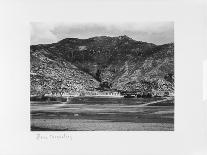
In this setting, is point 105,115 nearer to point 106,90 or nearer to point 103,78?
point 106,90

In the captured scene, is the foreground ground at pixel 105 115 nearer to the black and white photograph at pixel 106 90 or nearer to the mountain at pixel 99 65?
the black and white photograph at pixel 106 90

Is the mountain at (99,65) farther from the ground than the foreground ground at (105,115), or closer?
farther from the ground

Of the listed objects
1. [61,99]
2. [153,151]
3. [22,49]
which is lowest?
[153,151]

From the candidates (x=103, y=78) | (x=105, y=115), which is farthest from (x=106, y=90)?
(x=105, y=115)

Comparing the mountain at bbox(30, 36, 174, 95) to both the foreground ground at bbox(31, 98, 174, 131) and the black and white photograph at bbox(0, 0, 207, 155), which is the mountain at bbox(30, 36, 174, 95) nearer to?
the black and white photograph at bbox(0, 0, 207, 155)

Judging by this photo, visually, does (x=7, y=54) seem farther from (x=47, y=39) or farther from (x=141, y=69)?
(x=141, y=69)

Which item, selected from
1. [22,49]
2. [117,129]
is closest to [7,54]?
[22,49]

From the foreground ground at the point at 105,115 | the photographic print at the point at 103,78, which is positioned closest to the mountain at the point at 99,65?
the photographic print at the point at 103,78
